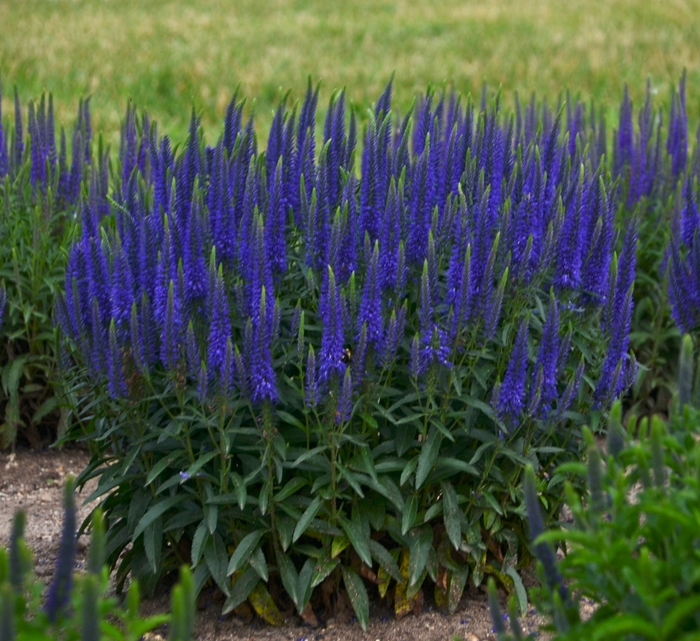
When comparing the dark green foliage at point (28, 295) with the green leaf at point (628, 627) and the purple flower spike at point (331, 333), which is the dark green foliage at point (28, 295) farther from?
the green leaf at point (628, 627)

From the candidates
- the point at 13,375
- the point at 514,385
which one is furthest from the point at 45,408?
the point at 514,385

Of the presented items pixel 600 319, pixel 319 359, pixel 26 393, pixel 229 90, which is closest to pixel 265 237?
pixel 319 359

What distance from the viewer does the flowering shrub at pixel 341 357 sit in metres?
3.44

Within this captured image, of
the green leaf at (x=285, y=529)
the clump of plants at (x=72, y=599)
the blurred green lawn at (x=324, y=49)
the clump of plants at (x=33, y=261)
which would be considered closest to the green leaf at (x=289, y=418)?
the green leaf at (x=285, y=529)

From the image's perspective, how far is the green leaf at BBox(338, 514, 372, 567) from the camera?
3.56 meters

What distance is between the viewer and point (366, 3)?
18.8 meters

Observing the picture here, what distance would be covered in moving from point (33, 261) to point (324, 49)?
35.7 ft

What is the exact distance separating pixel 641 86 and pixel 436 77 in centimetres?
280

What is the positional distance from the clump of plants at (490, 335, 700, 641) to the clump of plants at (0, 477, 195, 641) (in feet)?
2.35

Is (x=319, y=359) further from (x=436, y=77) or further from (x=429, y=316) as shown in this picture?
(x=436, y=77)

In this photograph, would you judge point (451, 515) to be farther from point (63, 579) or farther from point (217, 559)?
point (63, 579)

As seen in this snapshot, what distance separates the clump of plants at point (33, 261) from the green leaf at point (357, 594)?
1.90m

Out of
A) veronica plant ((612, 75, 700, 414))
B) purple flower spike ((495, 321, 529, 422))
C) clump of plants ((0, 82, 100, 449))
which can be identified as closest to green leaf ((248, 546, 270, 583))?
purple flower spike ((495, 321, 529, 422))

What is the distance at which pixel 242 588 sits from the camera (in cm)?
369
